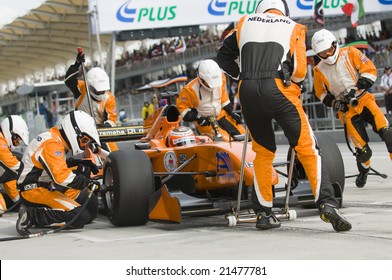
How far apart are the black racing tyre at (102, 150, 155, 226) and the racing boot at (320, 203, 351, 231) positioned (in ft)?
6.74

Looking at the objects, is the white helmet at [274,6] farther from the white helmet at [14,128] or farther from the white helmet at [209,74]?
the white helmet at [14,128]

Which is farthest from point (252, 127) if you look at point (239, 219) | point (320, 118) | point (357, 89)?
point (320, 118)

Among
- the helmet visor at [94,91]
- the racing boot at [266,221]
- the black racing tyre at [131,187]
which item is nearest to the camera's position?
the racing boot at [266,221]

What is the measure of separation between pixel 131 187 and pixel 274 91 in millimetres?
1897

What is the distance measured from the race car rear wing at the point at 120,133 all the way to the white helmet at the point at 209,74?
3.48ft

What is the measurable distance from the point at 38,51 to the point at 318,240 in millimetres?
75606

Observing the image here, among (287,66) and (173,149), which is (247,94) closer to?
(287,66)

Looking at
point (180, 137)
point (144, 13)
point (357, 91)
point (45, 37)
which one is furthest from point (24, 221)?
point (45, 37)

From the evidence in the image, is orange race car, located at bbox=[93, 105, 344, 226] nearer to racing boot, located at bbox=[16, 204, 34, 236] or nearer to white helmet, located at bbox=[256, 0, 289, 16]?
racing boot, located at bbox=[16, 204, 34, 236]

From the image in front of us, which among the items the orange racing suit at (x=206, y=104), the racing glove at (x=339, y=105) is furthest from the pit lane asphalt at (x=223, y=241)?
the orange racing suit at (x=206, y=104)

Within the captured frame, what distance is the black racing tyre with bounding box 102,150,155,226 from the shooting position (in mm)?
8273

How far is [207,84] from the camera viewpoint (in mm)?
10719

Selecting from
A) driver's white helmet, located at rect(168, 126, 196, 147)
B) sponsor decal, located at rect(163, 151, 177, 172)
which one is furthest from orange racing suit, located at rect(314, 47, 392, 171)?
sponsor decal, located at rect(163, 151, 177, 172)

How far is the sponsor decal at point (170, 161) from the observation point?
9.30 m
